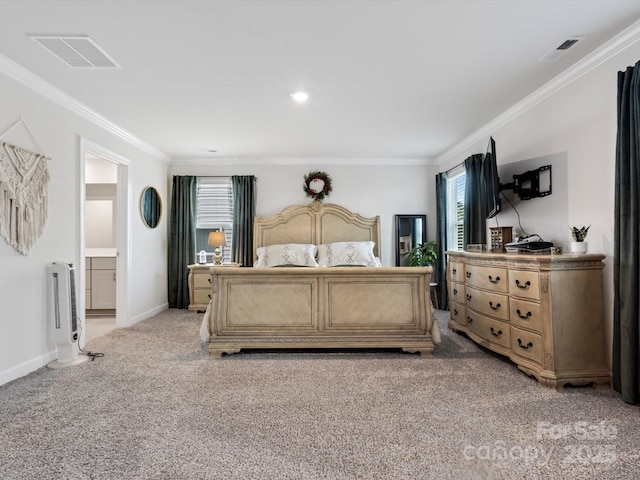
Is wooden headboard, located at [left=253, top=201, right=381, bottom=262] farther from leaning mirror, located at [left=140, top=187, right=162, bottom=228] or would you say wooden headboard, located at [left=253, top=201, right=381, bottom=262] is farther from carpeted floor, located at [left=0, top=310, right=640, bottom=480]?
carpeted floor, located at [left=0, top=310, right=640, bottom=480]

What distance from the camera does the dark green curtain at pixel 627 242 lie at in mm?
2242

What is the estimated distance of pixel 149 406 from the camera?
2316 mm

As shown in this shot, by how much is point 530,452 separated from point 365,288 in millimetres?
1837

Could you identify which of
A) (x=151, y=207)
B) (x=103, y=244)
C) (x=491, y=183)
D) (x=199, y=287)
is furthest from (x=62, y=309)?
(x=491, y=183)

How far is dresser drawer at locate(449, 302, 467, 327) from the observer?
3850mm

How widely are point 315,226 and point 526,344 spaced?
365cm

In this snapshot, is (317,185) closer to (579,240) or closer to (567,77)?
(567,77)

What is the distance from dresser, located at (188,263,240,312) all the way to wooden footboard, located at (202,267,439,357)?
2.13 meters

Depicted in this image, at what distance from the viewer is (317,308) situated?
3.40 m

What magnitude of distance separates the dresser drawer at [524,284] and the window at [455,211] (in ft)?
7.71

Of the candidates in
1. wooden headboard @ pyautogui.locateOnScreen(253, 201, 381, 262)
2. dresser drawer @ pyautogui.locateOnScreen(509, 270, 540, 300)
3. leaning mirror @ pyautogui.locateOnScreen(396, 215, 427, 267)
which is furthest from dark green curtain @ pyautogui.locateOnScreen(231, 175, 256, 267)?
dresser drawer @ pyautogui.locateOnScreen(509, 270, 540, 300)

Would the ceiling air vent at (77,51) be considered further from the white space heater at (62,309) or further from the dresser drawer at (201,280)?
the dresser drawer at (201,280)

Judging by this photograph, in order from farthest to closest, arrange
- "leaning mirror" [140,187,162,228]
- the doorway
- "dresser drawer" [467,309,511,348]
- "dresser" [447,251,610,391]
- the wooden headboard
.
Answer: the wooden headboard < "leaning mirror" [140,187,162,228] < the doorway < "dresser drawer" [467,309,511,348] < "dresser" [447,251,610,391]

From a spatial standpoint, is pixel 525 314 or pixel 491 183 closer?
pixel 525 314
